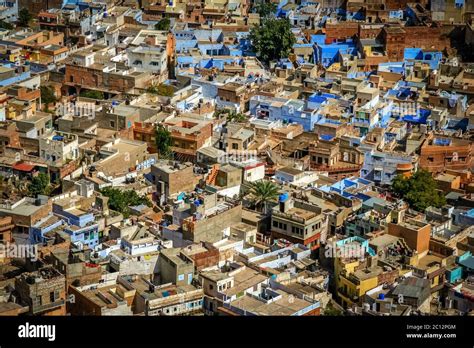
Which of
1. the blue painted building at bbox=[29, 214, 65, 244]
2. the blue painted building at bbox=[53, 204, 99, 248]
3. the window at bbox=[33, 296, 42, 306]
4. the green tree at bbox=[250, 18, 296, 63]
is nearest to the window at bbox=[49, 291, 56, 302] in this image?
the window at bbox=[33, 296, 42, 306]

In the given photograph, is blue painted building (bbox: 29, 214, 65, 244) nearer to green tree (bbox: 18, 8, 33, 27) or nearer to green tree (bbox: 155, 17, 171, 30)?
green tree (bbox: 155, 17, 171, 30)

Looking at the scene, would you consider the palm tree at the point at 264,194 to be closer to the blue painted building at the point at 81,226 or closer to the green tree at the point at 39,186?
the blue painted building at the point at 81,226

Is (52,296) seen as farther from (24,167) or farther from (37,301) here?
(24,167)

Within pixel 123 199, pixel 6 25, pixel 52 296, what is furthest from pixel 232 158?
pixel 6 25

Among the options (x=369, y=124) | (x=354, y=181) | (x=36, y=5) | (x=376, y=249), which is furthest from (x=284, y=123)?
(x=36, y=5)

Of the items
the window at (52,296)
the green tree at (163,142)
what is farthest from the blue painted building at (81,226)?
the green tree at (163,142)

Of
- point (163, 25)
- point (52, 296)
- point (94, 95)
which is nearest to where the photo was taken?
point (52, 296)

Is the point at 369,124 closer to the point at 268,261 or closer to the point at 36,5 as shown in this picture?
the point at 268,261
